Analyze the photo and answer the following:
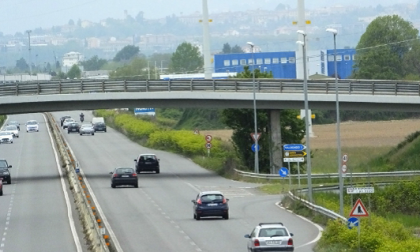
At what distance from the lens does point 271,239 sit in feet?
84.5

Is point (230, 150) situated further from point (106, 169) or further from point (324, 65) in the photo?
point (324, 65)

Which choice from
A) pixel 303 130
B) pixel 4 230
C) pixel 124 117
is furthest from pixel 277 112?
pixel 124 117

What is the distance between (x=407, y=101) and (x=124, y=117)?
68.3 m

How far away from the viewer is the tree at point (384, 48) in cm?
14062

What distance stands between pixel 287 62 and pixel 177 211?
137593 millimetres

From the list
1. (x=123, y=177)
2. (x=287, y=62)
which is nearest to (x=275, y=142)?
(x=123, y=177)

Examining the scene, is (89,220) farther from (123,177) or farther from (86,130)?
(86,130)

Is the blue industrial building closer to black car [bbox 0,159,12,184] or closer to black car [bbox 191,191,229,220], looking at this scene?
black car [bbox 0,159,12,184]

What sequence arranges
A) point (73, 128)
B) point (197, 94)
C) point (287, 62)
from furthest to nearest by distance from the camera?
point (287, 62)
point (73, 128)
point (197, 94)

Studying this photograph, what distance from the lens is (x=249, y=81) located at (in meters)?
60.0

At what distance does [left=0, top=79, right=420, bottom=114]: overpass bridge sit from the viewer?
5741 cm

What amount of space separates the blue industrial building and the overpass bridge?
105m

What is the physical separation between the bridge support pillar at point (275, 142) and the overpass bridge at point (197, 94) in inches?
65.9

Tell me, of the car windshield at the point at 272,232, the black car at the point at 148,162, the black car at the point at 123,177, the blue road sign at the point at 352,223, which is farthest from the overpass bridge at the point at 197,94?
the car windshield at the point at 272,232
